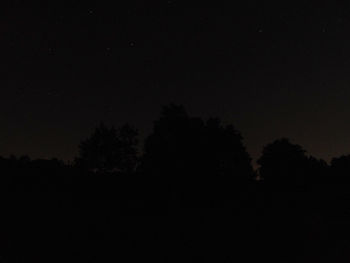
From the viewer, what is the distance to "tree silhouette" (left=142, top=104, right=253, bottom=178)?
1398 inches

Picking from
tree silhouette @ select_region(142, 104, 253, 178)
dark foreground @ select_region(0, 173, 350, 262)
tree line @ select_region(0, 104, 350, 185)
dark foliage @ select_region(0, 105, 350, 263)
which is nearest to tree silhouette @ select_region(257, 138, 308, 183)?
tree line @ select_region(0, 104, 350, 185)

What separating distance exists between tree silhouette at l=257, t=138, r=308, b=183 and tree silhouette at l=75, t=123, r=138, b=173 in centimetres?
1389

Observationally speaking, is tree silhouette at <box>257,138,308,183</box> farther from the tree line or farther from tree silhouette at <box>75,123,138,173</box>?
tree silhouette at <box>75,123,138,173</box>

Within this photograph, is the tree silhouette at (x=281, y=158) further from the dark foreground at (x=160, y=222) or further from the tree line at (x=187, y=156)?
the dark foreground at (x=160, y=222)

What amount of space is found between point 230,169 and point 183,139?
7.50 meters

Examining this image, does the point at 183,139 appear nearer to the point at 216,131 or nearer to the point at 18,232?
→ the point at 216,131

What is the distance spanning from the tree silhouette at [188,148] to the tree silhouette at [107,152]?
710 cm

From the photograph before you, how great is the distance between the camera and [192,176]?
3275 cm

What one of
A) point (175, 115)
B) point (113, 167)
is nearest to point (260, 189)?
point (175, 115)

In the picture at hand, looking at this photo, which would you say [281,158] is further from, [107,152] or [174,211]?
[174,211]

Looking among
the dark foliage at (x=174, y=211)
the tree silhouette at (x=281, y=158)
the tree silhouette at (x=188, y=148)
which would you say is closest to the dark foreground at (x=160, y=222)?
the dark foliage at (x=174, y=211)

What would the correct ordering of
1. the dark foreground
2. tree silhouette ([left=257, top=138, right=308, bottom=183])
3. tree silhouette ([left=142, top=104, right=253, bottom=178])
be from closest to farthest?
the dark foreground < tree silhouette ([left=142, top=104, right=253, bottom=178]) < tree silhouette ([left=257, top=138, right=308, bottom=183])

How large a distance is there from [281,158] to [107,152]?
763 inches

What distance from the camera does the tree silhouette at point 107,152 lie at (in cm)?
4575
